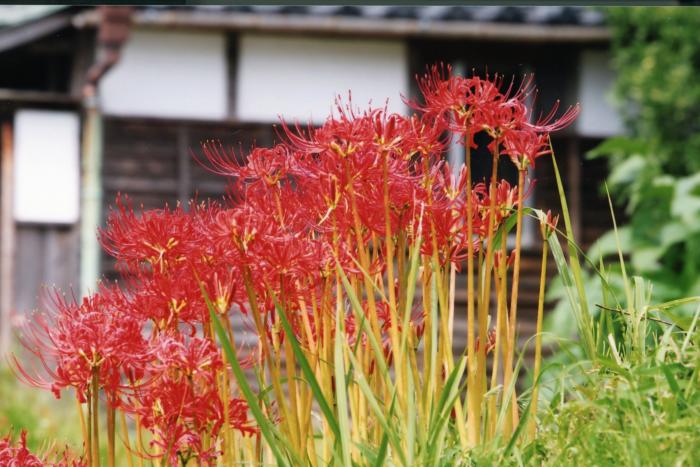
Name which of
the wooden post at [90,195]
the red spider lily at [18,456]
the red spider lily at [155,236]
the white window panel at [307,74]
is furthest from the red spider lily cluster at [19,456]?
the white window panel at [307,74]

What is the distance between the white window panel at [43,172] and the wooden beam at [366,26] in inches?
22.9

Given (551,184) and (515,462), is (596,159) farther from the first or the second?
(515,462)

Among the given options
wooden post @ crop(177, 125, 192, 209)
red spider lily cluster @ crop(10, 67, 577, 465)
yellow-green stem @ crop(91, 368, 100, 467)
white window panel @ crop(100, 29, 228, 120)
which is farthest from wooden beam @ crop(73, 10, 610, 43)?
yellow-green stem @ crop(91, 368, 100, 467)

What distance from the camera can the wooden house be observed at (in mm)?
6281

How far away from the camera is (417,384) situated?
3.92 feet

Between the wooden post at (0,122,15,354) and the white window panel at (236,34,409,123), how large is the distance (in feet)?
4.31

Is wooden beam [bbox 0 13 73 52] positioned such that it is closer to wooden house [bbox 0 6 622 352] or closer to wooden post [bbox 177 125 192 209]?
wooden house [bbox 0 6 622 352]

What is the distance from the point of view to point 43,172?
248 inches

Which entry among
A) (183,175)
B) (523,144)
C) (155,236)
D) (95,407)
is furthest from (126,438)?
(183,175)

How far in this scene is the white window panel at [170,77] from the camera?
21.4 feet

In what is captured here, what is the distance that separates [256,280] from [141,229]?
0.46 ft

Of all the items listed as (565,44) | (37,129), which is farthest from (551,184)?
(37,129)

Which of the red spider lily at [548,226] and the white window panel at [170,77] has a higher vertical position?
the white window panel at [170,77]

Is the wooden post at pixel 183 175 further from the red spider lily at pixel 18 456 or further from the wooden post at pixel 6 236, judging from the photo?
the red spider lily at pixel 18 456
